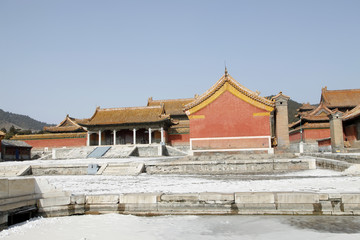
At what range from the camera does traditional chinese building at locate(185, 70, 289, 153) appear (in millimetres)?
17875

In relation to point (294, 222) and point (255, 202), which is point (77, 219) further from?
point (294, 222)

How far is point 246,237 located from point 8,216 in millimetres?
4471

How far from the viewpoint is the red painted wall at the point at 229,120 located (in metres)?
18.2

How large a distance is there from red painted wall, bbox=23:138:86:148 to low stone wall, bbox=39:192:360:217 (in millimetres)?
30674

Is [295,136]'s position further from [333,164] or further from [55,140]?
[55,140]

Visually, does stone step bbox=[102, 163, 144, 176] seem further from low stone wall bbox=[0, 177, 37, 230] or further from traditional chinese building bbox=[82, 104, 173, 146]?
traditional chinese building bbox=[82, 104, 173, 146]

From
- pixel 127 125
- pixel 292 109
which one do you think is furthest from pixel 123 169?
pixel 292 109

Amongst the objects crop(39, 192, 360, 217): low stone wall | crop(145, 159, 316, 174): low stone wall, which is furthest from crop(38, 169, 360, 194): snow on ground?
crop(145, 159, 316, 174): low stone wall

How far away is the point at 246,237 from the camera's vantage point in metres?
4.68

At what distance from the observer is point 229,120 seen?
730 inches

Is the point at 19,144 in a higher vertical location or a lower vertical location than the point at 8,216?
higher

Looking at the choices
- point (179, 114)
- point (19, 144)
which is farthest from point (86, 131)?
point (179, 114)

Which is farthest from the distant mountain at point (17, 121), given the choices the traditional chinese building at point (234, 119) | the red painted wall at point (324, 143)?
the red painted wall at point (324, 143)

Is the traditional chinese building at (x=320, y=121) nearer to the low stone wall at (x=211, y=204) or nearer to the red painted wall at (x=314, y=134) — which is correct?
the red painted wall at (x=314, y=134)
